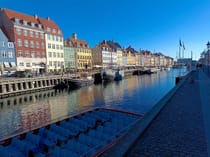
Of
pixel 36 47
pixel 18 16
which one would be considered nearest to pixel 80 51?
pixel 36 47

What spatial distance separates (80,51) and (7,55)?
117 ft

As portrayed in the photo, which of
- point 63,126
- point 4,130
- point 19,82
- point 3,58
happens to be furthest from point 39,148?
point 3,58

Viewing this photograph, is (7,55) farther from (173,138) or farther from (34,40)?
(173,138)

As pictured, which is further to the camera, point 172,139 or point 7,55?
point 7,55

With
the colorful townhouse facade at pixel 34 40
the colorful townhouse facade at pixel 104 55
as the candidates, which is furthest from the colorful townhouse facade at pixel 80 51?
the colorful townhouse facade at pixel 34 40

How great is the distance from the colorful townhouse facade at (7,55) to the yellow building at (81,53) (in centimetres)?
2803

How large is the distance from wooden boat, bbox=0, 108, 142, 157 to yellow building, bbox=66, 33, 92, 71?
212ft

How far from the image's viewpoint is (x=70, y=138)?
9.95 metres

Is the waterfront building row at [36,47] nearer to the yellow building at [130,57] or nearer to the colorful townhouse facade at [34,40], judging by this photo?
the colorful townhouse facade at [34,40]

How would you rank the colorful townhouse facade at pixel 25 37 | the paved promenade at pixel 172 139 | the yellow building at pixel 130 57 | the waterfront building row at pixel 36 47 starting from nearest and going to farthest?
the paved promenade at pixel 172 139 → the waterfront building row at pixel 36 47 → the colorful townhouse facade at pixel 25 37 → the yellow building at pixel 130 57

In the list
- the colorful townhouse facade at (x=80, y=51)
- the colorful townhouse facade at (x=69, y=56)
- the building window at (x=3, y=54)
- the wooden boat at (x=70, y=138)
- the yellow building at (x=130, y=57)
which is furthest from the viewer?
the yellow building at (x=130, y=57)

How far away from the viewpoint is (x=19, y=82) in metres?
36.2

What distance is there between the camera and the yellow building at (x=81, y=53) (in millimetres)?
76500

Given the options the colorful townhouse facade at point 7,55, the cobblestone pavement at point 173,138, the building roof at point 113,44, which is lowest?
the cobblestone pavement at point 173,138
